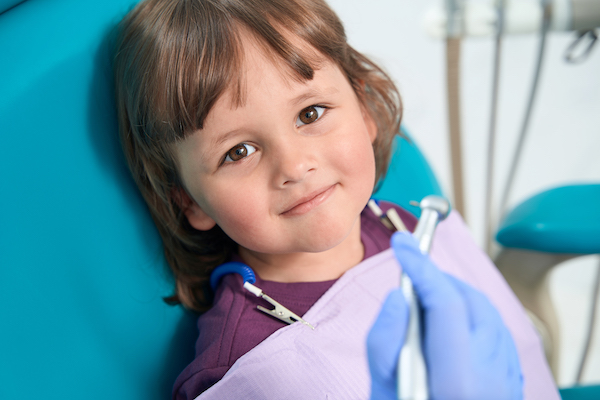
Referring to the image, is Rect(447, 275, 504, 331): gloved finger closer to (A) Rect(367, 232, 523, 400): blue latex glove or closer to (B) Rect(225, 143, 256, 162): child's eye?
(A) Rect(367, 232, 523, 400): blue latex glove

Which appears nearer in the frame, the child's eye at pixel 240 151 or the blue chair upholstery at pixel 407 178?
the child's eye at pixel 240 151

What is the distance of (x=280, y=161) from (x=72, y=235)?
0.22 meters

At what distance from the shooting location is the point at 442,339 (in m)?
0.34

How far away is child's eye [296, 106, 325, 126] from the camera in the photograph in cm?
58

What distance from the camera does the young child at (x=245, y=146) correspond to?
0.53 m

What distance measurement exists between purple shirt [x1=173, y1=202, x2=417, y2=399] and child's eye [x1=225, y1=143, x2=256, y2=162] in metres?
0.16

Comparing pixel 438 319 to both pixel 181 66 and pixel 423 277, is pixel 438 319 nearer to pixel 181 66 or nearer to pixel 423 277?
pixel 423 277

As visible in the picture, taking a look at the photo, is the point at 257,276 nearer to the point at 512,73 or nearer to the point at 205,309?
the point at 205,309

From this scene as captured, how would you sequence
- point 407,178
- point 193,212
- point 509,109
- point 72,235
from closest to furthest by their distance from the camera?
point 72,235, point 193,212, point 407,178, point 509,109

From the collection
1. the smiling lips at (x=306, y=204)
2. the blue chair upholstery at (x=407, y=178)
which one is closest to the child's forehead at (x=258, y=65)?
the smiling lips at (x=306, y=204)

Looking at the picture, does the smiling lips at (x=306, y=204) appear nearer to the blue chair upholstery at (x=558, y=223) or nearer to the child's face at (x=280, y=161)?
the child's face at (x=280, y=161)

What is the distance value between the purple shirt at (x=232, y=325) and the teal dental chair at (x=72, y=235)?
48 millimetres

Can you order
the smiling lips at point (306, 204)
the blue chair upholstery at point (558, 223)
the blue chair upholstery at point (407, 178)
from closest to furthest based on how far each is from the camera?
1. the smiling lips at point (306, 204)
2. the blue chair upholstery at point (558, 223)
3. the blue chair upholstery at point (407, 178)

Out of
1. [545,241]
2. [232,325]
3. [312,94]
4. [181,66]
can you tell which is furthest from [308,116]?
[545,241]
